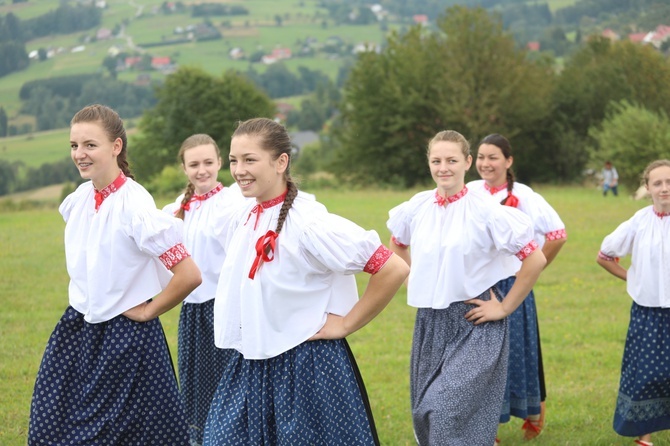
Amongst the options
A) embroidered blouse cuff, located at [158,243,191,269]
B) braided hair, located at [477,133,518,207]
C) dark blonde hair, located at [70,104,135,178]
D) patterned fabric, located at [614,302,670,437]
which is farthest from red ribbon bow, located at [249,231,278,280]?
patterned fabric, located at [614,302,670,437]

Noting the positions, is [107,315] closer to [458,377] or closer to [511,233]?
[458,377]

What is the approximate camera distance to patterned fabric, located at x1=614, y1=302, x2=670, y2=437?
646cm

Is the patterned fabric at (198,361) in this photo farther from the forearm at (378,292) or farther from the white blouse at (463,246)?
the forearm at (378,292)

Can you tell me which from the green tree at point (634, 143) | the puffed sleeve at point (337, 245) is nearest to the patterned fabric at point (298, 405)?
the puffed sleeve at point (337, 245)

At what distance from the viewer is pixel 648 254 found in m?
6.42

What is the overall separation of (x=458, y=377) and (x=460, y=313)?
397 mm

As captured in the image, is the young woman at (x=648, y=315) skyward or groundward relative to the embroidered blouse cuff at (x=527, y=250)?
groundward

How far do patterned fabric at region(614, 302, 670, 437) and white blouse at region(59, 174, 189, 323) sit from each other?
3.36 metres

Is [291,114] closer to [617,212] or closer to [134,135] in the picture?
[134,135]

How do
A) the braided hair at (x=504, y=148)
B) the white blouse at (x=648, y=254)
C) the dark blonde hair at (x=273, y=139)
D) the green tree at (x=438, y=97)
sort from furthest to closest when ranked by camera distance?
the green tree at (x=438, y=97), the braided hair at (x=504, y=148), the white blouse at (x=648, y=254), the dark blonde hair at (x=273, y=139)

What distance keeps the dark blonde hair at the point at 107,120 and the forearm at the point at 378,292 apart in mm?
1614

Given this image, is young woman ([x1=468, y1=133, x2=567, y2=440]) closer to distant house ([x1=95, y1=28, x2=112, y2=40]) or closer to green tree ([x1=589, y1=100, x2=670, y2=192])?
green tree ([x1=589, y1=100, x2=670, y2=192])

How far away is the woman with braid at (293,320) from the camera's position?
14.1ft

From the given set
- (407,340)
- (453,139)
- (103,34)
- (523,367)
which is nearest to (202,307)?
(453,139)
